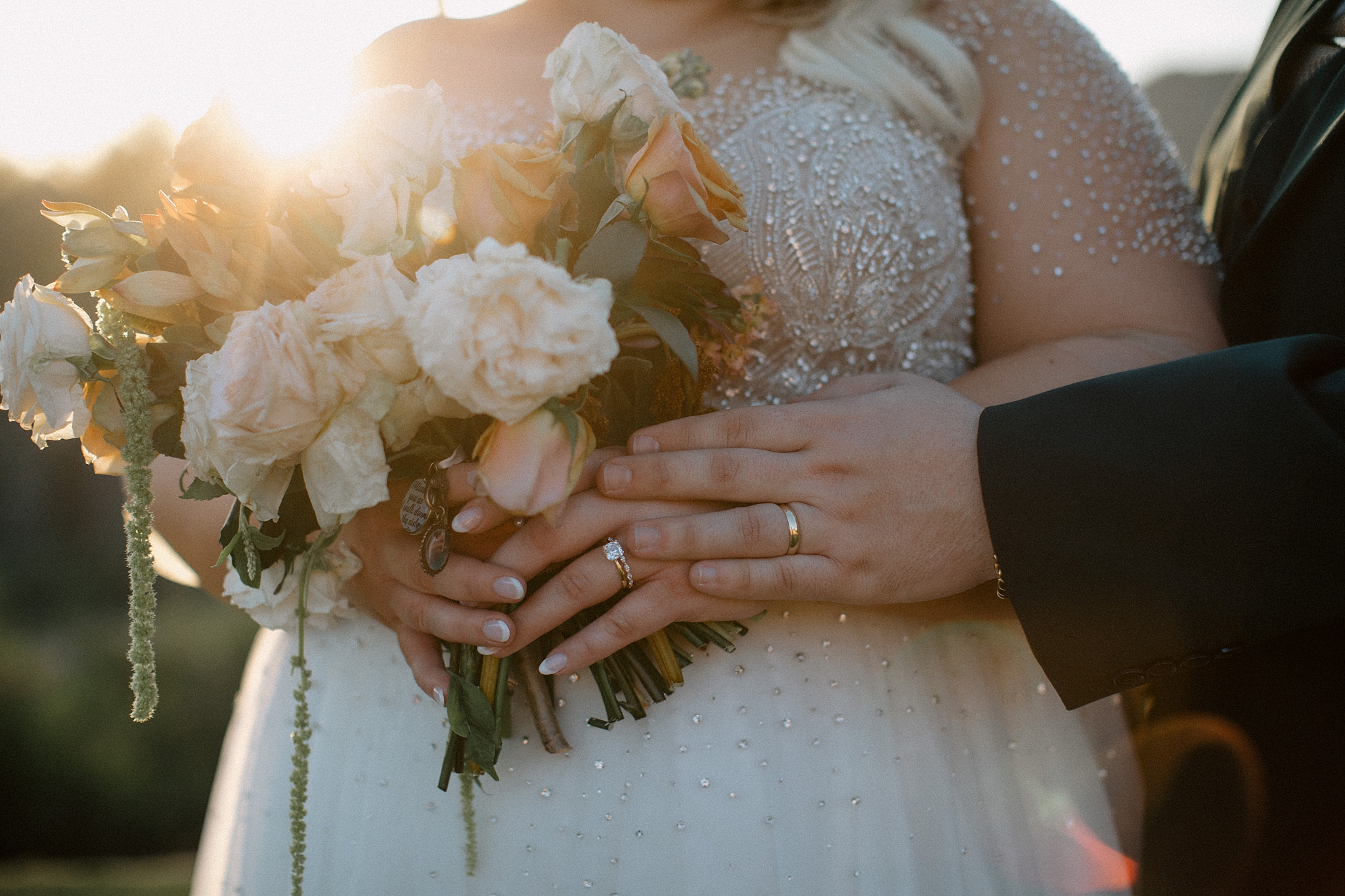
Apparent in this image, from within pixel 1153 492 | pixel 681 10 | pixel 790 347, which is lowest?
pixel 790 347

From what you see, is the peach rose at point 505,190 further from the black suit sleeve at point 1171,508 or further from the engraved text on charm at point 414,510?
the black suit sleeve at point 1171,508

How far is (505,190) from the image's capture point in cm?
108

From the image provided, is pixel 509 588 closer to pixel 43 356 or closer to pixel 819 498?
pixel 819 498

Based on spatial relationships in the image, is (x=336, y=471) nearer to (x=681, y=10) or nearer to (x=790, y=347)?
(x=790, y=347)

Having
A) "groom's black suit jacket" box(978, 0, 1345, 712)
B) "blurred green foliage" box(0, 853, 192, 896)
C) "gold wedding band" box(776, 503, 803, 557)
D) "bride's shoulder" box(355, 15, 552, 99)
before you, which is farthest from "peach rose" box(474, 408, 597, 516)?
"blurred green foliage" box(0, 853, 192, 896)

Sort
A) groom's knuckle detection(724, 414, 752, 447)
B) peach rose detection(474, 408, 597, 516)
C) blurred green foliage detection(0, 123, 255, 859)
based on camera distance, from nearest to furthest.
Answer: peach rose detection(474, 408, 597, 516) → groom's knuckle detection(724, 414, 752, 447) → blurred green foliage detection(0, 123, 255, 859)

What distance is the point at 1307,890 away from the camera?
4.49ft

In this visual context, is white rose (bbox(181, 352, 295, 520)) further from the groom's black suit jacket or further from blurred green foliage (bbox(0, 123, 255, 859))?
blurred green foliage (bbox(0, 123, 255, 859))

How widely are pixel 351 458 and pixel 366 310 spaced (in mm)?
193

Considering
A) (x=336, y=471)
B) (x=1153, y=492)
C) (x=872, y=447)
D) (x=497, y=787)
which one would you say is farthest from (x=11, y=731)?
(x=1153, y=492)

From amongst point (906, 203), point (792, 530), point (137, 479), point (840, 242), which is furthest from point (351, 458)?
point (906, 203)

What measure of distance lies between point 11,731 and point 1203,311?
6880 mm

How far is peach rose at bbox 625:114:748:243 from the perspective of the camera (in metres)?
1.13

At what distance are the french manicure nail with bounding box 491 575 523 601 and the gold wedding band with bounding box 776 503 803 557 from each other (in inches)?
16.7
